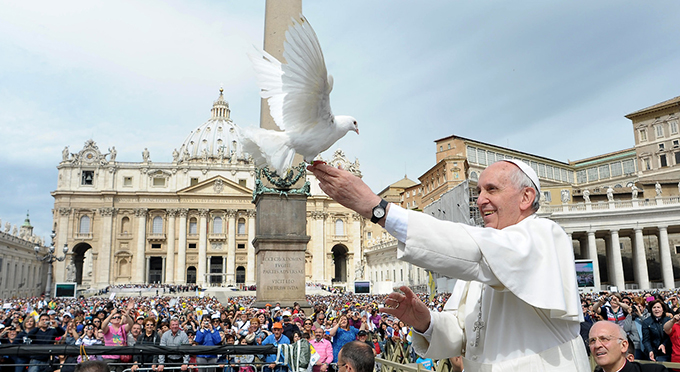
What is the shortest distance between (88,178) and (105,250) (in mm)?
11682

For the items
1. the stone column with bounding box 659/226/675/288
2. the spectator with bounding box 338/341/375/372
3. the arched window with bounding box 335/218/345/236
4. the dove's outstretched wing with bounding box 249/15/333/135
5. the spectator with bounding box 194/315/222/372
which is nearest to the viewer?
the dove's outstretched wing with bounding box 249/15/333/135

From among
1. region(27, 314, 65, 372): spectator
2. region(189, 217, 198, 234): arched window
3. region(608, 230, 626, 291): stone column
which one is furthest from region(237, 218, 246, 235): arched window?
region(27, 314, 65, 372): spectator

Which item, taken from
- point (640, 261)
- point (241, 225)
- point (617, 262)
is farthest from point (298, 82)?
point (241, 225)

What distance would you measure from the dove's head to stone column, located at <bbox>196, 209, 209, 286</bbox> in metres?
78.5

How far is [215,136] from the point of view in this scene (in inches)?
4414

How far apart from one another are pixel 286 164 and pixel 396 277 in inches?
2182

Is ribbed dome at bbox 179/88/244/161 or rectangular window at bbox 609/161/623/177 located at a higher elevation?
ribbed dome at bbox 179/88/244/161

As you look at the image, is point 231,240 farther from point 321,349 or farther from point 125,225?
point 321,349

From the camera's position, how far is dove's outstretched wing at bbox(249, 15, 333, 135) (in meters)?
2.47

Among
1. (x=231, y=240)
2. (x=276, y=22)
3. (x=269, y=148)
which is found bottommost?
(x=269, y=148)

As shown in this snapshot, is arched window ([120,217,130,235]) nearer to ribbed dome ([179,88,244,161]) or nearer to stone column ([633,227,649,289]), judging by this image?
ribbed dome ([179,88,244,161])

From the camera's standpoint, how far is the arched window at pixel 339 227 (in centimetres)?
8331

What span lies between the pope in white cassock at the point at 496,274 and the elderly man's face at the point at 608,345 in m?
1.50

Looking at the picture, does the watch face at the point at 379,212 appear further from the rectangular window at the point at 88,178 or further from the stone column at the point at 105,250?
the rectangular window at the point at 88,178
